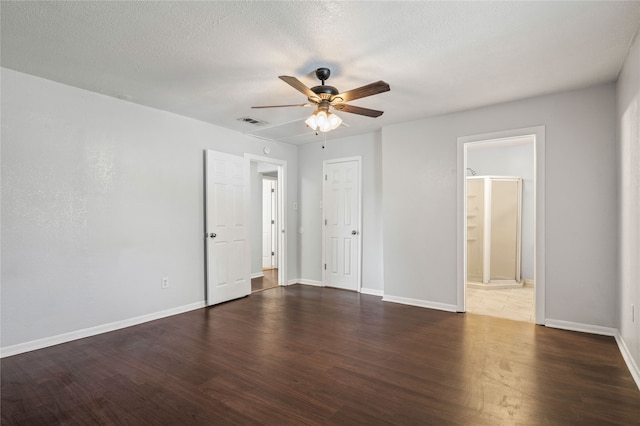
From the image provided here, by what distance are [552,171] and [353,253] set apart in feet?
9.60

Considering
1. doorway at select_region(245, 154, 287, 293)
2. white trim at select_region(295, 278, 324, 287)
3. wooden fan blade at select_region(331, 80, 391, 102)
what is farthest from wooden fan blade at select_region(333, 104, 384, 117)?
white trim at select_region(295, 278, 324, 287)

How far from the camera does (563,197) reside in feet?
11.5

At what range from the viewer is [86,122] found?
3.35 metres

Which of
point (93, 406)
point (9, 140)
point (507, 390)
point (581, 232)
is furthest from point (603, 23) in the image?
point (9, 140)

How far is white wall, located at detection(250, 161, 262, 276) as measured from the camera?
6.45m

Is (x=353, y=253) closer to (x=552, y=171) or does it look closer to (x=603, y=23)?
(x=552, y=171)

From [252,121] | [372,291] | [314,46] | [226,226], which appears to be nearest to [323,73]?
[314,46]

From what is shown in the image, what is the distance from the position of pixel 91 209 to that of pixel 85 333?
1272 mm

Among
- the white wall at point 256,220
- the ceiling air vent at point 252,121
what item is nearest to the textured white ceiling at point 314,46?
the ceiling air vent at point 252,121

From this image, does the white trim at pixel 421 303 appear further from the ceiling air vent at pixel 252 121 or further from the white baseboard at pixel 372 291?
the ceiling air vent at pixel 252 121

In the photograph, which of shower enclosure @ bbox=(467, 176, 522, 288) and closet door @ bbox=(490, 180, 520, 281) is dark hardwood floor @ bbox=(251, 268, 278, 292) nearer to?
shower enclosure @ bbox=(467, 176, 522, 288)

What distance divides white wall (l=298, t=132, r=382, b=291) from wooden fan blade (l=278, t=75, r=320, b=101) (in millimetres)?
2538

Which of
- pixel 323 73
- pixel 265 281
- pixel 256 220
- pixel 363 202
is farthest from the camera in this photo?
pixel 256 220

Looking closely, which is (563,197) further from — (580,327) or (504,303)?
(504,303)
